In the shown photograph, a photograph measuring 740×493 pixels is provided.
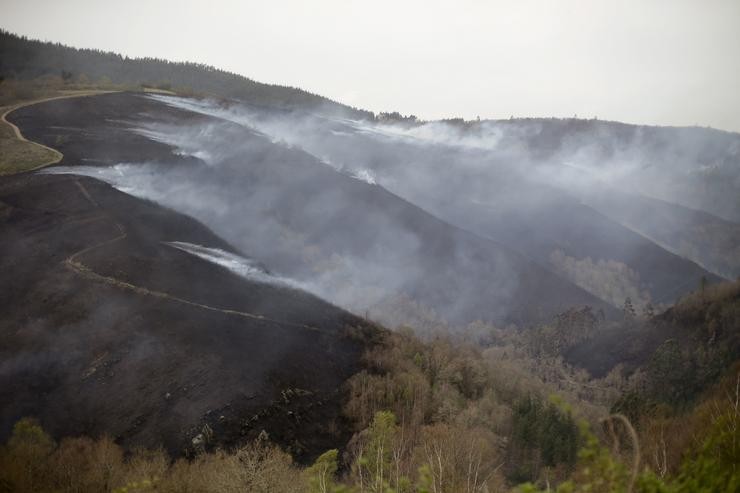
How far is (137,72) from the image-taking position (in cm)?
12344

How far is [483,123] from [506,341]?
12435 cm

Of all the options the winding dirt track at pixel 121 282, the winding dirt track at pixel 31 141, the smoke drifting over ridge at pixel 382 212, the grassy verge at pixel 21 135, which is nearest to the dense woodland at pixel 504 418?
the grassy verge at pixel 21 135

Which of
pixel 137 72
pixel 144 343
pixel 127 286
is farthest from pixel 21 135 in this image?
pixel 137 72

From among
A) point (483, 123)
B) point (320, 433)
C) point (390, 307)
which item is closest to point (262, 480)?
point (320, 433)

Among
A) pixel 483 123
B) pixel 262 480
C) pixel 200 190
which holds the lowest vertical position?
pixel 262 480

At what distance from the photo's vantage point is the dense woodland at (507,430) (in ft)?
15.4

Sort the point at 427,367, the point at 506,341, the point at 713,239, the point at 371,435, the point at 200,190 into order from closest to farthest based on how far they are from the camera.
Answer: the point at 371,435 → the point at 427,367 → the point at 200,190 → the point at 506,341 → the point at 713,239

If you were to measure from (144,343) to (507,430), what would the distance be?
27.2 meters

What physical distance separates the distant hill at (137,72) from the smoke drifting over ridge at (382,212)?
25462 millimetres

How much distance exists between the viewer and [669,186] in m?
179

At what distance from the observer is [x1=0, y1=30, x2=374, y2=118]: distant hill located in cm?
9700

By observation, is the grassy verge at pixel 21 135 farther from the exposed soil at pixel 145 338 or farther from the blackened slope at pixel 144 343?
the blackened slope at pixel 144 343

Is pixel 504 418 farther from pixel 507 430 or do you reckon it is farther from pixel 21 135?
pixel 21 135

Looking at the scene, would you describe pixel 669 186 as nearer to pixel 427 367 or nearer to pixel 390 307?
pixel 390 307
